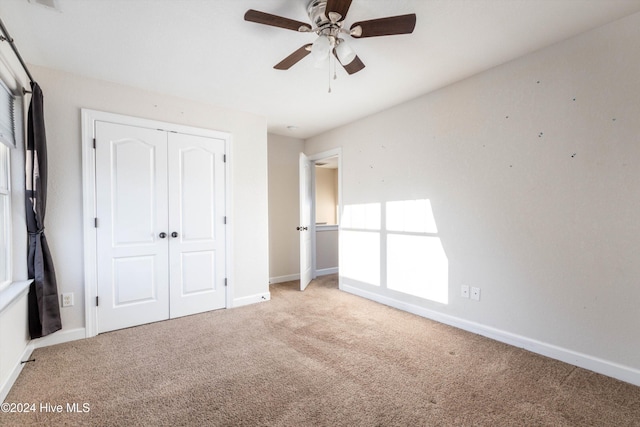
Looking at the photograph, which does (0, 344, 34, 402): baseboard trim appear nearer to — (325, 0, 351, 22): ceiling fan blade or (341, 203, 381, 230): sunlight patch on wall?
(325, 0, 351, 22): ceiling fan blade

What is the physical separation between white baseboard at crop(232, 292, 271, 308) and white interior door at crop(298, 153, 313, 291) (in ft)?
1.98

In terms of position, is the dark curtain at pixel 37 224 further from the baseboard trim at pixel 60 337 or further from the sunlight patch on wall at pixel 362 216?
the sunlight patch on wall at pixel 362 216

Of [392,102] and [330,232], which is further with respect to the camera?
[330,232]

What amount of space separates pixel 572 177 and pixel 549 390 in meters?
1.50

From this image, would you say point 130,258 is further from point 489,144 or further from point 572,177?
point 572,177

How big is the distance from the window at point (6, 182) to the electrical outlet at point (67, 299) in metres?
0.48

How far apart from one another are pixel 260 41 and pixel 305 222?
2.62 m

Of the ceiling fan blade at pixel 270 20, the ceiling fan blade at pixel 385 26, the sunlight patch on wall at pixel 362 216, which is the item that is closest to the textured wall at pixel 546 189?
the sunlight patch on wall at pixel 362 216

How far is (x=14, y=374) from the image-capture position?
1.93m

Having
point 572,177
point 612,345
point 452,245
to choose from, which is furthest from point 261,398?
point 572,177

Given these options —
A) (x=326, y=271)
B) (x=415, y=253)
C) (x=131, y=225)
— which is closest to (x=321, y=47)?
(x=415, y=253)

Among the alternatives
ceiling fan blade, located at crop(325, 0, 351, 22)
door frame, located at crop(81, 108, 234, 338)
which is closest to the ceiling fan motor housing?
ceiling fan blade, located at crop(325, 0, 351, 22)

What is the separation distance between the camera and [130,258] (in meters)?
2.86

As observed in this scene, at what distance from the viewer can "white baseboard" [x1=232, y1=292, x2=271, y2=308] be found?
11.5 ft
